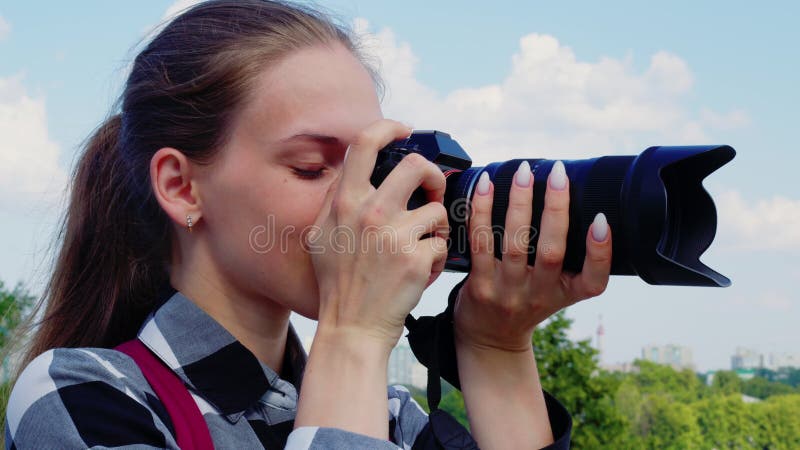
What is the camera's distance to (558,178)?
1.88m

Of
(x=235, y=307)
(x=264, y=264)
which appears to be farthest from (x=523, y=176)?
(x=235, y=307)

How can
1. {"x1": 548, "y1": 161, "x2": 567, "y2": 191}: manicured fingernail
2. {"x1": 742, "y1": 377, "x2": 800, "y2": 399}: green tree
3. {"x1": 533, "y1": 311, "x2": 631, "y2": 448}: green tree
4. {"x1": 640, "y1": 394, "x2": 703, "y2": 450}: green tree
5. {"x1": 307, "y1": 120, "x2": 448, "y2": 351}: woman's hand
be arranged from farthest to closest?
{"x1": 742, "y1": 377, "x2": 800, "y2": 399}: green tree, {"x1": 640, "y1": 394, "x2": 703, "y2": 450}: green tree, {"x1": 533, "y1": 311, "x2": 631, "y2": 448}: green tree, {"x1": 548, "y1": 161, "x2": 567, "y2": 191}: manicured fingernail, {"x1": 307, "y1": 120, "x2": 448, "y2": 351}: woman's hand

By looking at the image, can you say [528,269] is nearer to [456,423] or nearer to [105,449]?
[456,423]

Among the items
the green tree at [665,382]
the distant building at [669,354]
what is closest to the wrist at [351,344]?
the green tree at [665,382]

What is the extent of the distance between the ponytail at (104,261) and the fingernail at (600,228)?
1081 mm

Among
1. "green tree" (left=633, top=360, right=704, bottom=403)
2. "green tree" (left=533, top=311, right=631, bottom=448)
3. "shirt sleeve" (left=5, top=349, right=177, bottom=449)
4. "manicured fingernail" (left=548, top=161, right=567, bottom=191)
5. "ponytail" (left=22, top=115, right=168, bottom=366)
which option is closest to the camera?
"shirt sleeve" (left=5, top=349, right=177, bottom=449)

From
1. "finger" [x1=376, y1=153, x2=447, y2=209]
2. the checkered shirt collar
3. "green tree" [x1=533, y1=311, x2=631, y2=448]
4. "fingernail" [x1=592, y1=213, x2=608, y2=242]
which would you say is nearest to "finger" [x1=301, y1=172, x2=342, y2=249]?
"finger" [x1=376, y1=153, x2=447, y2=209]

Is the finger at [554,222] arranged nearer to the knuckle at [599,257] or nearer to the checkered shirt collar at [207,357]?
the knuckle at [599,257]

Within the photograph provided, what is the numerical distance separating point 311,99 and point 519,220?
55 centimetres

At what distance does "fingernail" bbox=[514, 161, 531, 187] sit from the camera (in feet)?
6.18

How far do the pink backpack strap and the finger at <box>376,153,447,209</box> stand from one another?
1.94 ft

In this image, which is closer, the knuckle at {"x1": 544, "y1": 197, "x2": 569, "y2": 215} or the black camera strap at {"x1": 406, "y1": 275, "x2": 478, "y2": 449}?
the knuckle at {"x1": 544, "y1": 197, "x2": 569, "y2": 215}

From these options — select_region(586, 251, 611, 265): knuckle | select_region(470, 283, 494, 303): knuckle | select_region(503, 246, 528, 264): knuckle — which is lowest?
select_region(470, 283, 494, 303): knuckle

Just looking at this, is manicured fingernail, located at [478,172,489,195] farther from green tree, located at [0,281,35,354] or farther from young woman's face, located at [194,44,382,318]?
green tree, located at [0,281,35,354]
